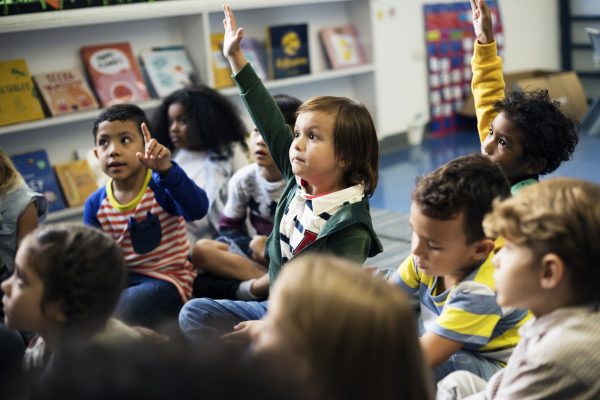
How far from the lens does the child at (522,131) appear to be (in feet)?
6.34

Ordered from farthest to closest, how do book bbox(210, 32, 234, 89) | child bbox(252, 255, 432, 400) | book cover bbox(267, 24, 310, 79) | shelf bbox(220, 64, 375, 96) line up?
book cover bbox(267, 24, 310, 79)
shelf bbox(220, 64, 375, 96)
book bbox(210, 32, 234, 89)
child bbox(252, 255, 432, 400)

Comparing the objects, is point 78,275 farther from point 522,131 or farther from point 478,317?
point 522,131

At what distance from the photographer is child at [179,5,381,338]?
5.77ft

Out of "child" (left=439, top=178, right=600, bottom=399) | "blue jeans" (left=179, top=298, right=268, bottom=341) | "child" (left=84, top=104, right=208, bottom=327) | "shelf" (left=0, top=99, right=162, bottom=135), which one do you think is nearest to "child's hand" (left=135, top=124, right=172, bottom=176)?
"child" (left=84, top=104, right=208, bottom=327)

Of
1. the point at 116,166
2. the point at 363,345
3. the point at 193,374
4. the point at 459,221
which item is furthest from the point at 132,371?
the point at 116,166

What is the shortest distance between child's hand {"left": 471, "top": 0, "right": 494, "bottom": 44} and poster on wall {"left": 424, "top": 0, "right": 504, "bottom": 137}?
3.54 metres

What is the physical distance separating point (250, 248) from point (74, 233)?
1.18 m

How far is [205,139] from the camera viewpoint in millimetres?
2859

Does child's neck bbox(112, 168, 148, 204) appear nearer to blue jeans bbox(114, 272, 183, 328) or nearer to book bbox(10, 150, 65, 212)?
blue jeans bbox(114, 272, 183, 328)

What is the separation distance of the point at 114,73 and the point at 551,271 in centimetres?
312

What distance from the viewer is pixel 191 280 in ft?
7.69

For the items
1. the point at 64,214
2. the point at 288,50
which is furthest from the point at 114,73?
the point at 288,50

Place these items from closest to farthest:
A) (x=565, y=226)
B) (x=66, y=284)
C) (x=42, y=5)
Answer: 1. (x=565, y=226)
2. (x=66, y=284)
3. (x=42, y=5)

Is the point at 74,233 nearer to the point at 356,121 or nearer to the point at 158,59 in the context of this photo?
the point at 356,121
